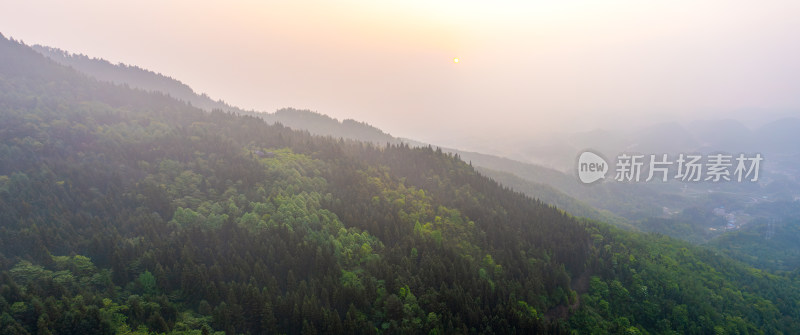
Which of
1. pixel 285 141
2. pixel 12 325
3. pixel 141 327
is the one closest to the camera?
pixel 12 325

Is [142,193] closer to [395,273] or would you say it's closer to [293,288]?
[293,288]

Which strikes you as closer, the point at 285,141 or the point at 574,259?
the point at 574,259

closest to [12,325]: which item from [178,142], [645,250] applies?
[178,142]

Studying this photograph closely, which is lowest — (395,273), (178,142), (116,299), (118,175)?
(116,299)

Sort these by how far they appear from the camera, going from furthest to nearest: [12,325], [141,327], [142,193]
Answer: [142,193]
[141,327]
[12,325]

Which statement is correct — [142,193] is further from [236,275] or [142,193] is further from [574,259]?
[574,259]

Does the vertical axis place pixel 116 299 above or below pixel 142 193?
below
